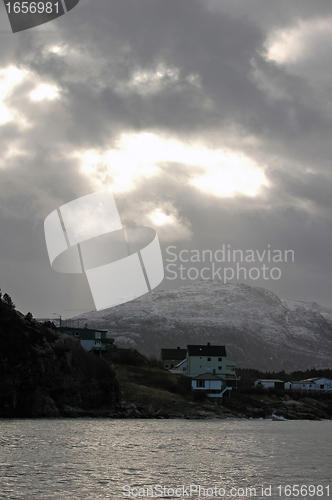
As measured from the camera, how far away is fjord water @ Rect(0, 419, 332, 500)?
3556 centimetres

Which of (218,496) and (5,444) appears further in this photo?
(5,444)

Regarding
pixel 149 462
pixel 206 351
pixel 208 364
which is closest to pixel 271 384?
pixel 208 364

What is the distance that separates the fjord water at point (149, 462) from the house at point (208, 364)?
73.3 meters

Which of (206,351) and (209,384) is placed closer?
(209,384)

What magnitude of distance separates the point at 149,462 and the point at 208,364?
10262 centimetres

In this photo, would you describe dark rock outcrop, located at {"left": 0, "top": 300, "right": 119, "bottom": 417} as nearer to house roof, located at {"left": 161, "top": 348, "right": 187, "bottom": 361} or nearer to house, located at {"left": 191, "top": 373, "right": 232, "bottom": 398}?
house, located at {"left": 191, "top": 373, "right": 232, "bottom": 398}

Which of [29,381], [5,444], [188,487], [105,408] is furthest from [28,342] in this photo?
[188,487]

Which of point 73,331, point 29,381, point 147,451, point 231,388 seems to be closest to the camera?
point 147,451

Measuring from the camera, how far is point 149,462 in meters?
46.8

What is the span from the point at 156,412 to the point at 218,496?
247ft

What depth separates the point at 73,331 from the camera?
5856 inches

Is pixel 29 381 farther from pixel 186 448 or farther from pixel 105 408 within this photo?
pixel 186 448

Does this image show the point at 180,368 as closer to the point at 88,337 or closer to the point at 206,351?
the point at 206,351

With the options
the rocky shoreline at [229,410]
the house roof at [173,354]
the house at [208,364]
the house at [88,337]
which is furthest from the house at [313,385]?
the house at [88,337]
